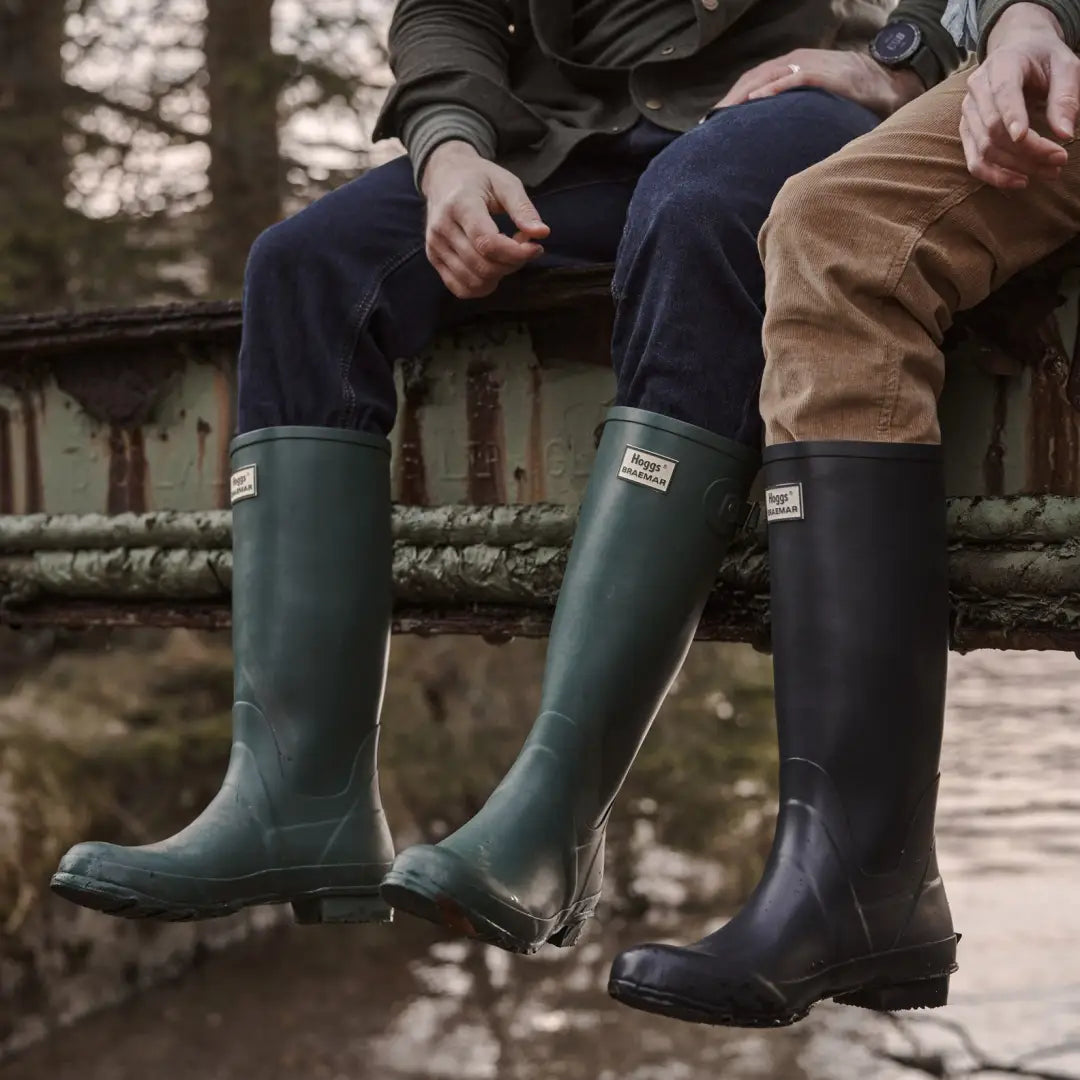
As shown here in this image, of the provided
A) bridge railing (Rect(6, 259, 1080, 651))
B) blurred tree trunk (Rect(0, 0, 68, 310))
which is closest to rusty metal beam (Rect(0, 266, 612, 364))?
bridge railing (Rect(6, 259, 1080, 651))

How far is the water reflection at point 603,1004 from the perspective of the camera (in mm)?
4922

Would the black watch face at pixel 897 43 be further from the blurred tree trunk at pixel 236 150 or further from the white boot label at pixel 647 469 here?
the blurred tree trunk at pixel 236 150

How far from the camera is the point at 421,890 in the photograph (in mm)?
1257

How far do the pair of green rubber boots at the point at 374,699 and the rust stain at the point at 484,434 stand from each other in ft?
0.97

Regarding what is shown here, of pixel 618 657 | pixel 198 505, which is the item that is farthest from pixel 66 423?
pixel 618 657

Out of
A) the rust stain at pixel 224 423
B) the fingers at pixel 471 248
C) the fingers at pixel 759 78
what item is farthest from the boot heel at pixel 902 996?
the rust stain at pixel 224 423

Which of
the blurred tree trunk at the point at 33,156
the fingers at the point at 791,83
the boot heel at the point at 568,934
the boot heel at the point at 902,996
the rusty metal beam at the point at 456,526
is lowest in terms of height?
the boot heel at the point at 902,996

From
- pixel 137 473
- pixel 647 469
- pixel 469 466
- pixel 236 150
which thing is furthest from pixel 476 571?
pixel 236 150

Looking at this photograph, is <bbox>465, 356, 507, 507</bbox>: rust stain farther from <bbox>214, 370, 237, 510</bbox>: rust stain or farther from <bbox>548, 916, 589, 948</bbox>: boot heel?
<bbox>548, 916, 589, 948</bbox>: boot heel

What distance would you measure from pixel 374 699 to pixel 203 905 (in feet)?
1.08

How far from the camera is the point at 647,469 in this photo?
146cm

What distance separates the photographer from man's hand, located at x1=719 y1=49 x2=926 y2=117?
1620 millimetres

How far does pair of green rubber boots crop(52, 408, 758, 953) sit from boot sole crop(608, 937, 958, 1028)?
0.17m

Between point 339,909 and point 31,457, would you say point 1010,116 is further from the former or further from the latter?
point 31,457
